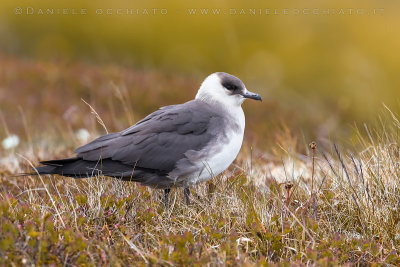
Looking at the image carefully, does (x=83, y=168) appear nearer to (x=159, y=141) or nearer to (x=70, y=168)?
(x=70, y=168)

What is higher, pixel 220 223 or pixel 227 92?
pixel 227 92

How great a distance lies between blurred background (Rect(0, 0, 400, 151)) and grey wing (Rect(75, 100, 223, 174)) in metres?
3.36

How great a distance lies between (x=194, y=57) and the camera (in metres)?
14.5

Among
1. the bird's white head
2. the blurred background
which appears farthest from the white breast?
the blurred background

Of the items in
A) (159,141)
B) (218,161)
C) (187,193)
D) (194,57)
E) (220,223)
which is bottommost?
(194,57)

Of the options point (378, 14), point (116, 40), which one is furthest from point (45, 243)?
point (116, 40)

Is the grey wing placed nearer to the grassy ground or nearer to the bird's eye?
the grassy ground

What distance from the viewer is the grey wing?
4.50 m

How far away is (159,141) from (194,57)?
400 inches

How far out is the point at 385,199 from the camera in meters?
4.12

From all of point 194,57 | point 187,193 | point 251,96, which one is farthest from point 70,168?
point 194,57

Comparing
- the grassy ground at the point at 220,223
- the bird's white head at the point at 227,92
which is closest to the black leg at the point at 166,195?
the grassy ground at the point at 220,223

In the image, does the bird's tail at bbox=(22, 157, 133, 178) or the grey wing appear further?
the grey wing

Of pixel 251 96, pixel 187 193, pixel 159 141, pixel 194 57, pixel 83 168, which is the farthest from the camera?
pixel 194 57
